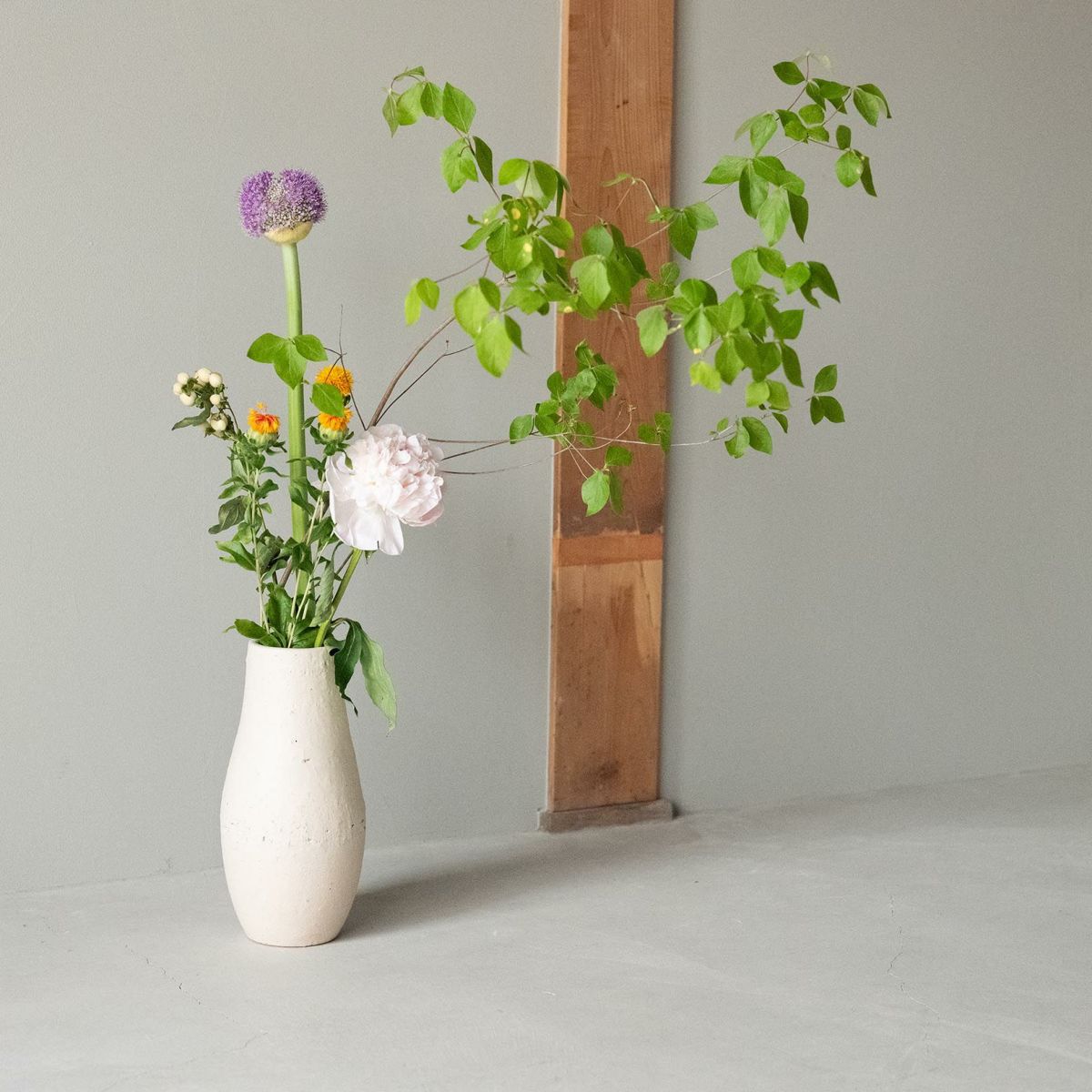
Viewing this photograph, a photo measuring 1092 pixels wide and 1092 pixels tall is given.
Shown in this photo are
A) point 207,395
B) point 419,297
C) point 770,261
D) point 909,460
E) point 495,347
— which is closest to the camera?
point 495,347

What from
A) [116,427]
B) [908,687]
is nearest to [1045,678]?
[908,687]

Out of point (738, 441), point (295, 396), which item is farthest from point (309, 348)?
point (738, 441)

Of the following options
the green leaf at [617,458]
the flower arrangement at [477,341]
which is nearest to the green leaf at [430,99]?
the flower arrangement at [477,341]

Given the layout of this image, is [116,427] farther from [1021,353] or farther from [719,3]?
[1021,353]

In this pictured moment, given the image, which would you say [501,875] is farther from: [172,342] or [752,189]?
[752,189]

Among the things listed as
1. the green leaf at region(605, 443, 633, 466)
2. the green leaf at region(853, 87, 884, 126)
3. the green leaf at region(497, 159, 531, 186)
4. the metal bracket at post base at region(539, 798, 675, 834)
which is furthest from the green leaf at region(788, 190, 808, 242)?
the metal bracket at post base at region(539, 798, 675, 834)

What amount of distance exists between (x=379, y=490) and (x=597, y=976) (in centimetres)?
78

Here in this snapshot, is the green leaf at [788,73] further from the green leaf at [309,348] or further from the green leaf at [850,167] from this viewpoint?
the green leaf at [309,348]

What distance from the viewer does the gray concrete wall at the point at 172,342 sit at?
2.20 metres

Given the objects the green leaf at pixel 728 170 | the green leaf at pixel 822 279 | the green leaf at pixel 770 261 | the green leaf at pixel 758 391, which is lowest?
the green leaf at pixel 758 391

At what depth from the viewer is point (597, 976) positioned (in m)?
1.99

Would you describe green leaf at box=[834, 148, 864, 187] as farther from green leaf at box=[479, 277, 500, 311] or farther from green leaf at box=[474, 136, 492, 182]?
green leaf at box=[479, 277, 500, 311]

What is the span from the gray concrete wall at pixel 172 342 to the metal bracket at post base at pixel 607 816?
0.29 m

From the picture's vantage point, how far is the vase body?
2006 millimetres
